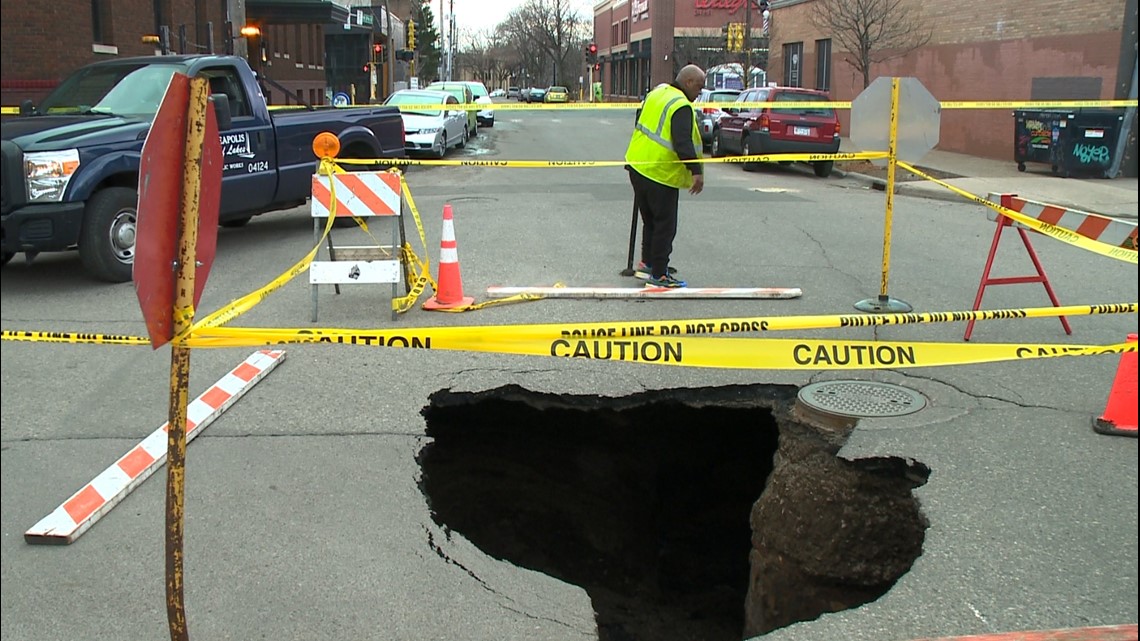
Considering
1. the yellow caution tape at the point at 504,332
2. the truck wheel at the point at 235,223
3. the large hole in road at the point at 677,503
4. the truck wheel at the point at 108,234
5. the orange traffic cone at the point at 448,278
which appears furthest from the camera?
the truck wheel at the point at 235,223

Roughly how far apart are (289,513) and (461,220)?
335 inches

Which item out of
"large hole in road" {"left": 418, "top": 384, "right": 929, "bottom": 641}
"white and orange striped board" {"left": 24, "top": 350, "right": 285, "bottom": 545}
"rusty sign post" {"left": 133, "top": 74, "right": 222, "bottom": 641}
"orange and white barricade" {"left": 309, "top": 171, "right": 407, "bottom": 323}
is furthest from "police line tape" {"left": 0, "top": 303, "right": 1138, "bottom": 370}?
"orange and white barricade" {"left": 309, "top": 171, "right": 407, "bottom": 323}

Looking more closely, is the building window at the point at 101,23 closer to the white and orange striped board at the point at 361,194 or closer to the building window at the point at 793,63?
the white and orange striped board at the point at 361,194

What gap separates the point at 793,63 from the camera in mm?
34094

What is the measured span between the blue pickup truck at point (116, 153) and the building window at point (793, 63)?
80.5ft

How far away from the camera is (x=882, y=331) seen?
701 cm

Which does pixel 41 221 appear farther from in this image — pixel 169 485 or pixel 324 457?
pixel 169 485

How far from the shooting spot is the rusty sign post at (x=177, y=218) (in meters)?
2.33

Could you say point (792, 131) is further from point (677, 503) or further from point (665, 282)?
point (677, 503)

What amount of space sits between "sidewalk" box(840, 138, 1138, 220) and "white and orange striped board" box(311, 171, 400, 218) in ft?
33.2

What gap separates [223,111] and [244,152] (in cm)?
89

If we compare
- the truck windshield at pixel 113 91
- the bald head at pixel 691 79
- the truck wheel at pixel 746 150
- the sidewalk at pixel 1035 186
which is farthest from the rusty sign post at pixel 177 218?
the truck wheel at pixel 746 150

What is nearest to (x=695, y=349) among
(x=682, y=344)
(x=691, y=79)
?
(x=682, y=344)

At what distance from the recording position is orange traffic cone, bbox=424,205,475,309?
294 inches
